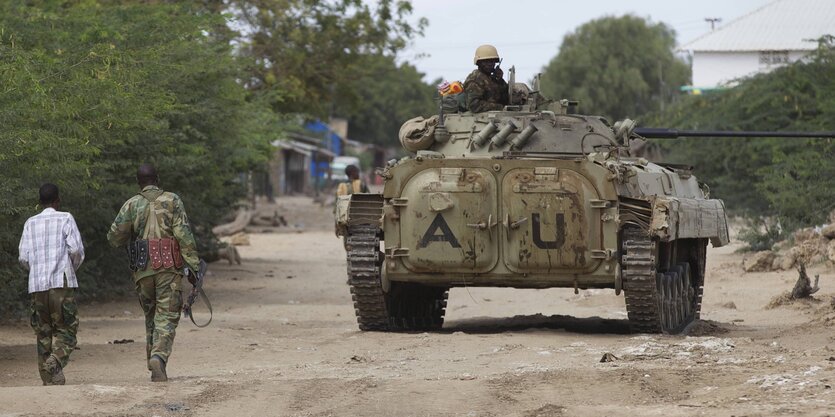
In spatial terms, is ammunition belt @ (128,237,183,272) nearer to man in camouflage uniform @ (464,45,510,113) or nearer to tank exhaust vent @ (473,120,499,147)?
tank exhaust vent @ (473,120,499,147)

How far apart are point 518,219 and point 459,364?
87.7 inches

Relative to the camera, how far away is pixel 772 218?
27.7m

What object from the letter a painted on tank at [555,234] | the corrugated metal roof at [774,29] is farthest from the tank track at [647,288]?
the corrugated metal roof at [774,29]

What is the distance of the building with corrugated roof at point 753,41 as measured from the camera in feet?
188

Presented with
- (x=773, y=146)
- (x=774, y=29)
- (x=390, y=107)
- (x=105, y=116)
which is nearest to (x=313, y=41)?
(x=773, y=146)

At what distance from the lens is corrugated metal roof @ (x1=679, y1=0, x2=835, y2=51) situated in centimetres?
5506

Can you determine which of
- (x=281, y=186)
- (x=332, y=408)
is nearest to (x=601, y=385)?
(x=332, y=408)

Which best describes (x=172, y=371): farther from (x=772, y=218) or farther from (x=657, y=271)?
(x=772, y=218)

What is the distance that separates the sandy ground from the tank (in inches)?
20.9

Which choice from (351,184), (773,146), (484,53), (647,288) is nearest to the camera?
(647,288)

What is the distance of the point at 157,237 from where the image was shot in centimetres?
1052

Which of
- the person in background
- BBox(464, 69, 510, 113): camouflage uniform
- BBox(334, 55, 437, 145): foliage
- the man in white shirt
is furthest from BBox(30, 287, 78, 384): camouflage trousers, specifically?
BBox(334, 55, 437, 145): foliage

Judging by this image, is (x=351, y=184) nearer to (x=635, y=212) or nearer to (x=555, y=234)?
(x=555, y=234)

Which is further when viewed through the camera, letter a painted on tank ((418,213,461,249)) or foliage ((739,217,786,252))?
foliage ((739,217,786,252))
